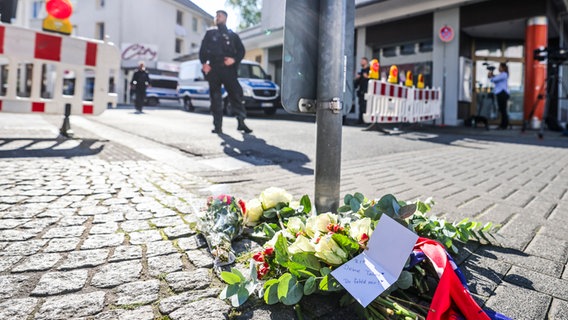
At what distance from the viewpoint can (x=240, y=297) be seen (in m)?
1.30

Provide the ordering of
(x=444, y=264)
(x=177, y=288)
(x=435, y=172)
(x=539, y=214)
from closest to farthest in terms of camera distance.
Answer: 1. (x=444, y=264)
2. (x=177, y=288)
3. (x=539, y=214)
4. (x=435, y=172)

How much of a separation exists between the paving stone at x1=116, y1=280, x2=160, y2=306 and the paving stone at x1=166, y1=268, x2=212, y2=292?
0.06 m

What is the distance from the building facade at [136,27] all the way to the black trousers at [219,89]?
29.2 m

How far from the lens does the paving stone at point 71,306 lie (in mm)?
1263

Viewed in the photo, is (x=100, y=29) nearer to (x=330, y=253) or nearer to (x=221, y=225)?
(x=221, y=225)

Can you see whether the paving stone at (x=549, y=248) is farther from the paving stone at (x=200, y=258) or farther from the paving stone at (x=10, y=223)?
the paving stone at (x=10, y=223)

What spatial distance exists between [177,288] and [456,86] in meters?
15.2

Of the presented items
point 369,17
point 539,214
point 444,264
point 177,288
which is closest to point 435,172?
point 539,214

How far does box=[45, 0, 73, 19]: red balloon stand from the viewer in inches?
207

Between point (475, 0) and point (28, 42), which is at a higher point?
point (475, 0)

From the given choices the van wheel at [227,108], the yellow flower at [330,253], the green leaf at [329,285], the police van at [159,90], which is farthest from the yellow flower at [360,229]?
the police van at [159,90]

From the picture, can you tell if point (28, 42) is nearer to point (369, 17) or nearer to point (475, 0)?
point (475, 0)

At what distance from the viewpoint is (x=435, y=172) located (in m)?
4.33

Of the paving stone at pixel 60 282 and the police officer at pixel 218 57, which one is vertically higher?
the police officer at pixel 218 57
